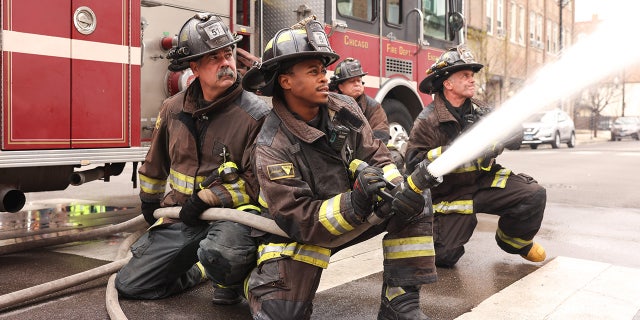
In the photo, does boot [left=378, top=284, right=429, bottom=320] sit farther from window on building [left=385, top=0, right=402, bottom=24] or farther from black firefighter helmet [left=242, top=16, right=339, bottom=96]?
window on building [left=385, top=0, right=402, bottom=24]

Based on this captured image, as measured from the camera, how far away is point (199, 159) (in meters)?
3.69

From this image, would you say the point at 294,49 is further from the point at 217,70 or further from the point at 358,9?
the point at 358,9

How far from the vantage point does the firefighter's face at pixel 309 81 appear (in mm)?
3014

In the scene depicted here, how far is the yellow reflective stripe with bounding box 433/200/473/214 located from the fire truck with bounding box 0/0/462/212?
2309mm

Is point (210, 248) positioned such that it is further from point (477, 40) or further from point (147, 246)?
point (477, 40)

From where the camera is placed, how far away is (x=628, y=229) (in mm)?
5938

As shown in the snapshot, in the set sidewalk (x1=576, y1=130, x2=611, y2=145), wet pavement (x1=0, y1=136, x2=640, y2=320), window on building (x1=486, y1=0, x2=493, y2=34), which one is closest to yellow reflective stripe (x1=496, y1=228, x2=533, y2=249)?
wet pavement (x1=0, y1=136, x2=640, y2=320)

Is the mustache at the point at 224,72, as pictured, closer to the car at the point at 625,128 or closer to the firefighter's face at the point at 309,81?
the firefighter's face at the point at 309,81

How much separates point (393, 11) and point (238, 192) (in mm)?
4708

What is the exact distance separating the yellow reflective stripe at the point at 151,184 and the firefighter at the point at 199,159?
0.18 ft

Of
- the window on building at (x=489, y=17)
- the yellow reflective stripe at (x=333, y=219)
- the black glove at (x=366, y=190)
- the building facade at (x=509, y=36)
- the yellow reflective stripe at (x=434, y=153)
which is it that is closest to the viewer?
the black glove at (x=366, y=190)

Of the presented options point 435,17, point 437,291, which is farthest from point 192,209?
point 435,17

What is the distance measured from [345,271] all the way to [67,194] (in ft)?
18.8

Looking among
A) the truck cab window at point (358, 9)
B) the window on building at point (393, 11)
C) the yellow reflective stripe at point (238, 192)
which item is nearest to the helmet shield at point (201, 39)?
Result: the yellow reflective stripe at point (238, 192)
